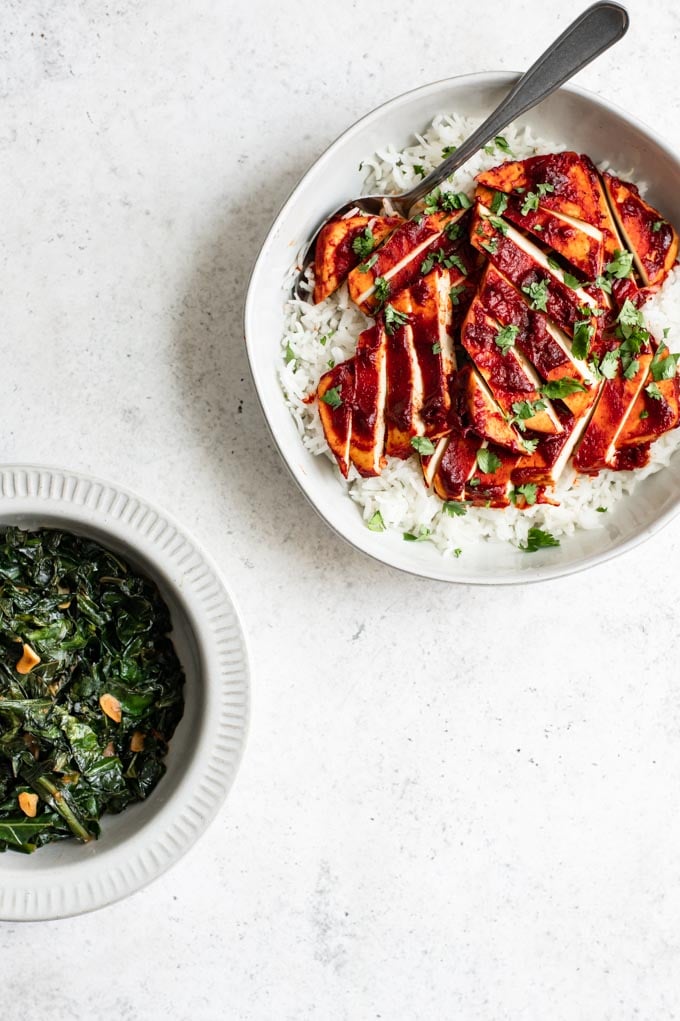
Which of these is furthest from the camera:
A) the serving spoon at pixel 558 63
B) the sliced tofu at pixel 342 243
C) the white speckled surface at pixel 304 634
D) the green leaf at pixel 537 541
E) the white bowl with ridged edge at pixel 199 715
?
the white speckled surface at pixel 304 634

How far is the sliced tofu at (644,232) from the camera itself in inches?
109

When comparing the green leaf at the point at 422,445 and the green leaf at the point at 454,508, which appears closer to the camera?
the green leaf at the point at 422,445

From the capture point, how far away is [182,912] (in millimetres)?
3076

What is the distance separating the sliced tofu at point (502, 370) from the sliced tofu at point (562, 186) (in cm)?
37

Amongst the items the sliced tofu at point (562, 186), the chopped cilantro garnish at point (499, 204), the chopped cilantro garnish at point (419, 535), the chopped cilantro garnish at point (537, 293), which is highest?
the sliced tofu at point (562, 186)

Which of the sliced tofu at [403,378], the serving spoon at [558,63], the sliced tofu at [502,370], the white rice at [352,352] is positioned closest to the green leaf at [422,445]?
the sliced tofu at [403,378]

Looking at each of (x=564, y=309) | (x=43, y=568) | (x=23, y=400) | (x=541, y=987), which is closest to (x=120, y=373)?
(x=23, y=400)

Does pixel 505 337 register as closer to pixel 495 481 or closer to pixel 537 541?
pixel 495 481

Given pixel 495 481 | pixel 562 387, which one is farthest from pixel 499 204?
pixel 495 481

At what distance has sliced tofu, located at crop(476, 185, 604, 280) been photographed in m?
2.66

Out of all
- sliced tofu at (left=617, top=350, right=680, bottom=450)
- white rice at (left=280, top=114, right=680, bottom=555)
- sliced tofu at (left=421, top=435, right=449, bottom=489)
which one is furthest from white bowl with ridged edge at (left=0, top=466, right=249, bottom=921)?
sliced tofu at (left=617, top=350, right=680, bottom=450)

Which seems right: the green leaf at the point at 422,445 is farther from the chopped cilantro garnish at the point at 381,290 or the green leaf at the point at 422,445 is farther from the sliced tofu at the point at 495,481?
the chopped cilantro garnish at the point at 381,290

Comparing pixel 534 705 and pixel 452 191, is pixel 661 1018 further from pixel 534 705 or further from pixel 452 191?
pixel 452 191

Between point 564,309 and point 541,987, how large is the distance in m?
2.38
